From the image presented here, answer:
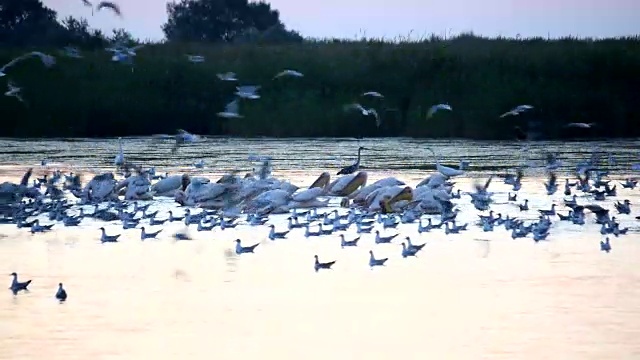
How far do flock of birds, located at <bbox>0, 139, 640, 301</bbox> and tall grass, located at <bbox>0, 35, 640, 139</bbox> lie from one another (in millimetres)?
12018

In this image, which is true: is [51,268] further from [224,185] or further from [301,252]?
[224,185]

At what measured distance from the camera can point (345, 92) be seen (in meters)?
33.9

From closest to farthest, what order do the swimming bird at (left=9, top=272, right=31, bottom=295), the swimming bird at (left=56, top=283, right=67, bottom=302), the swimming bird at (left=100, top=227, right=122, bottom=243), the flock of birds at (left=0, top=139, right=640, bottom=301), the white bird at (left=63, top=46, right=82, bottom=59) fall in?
the swimming bird at (left=56, top=283, right=67, bottom=302)
the swimming bird at (left=9, top=272, right=31, bottom=295)
the swimming bird at (left=100, top=227, right=122, bottom=243)
the flock of birds at (left=0, top=139, right=640, bottom=301)
the white bird at (left=63, top=46, right=82, bottom=59)

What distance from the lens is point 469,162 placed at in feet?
83.0

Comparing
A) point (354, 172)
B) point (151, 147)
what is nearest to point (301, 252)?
point (354, 172)

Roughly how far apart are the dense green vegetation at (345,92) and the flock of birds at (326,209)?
12039mm

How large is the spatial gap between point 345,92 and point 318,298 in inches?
881

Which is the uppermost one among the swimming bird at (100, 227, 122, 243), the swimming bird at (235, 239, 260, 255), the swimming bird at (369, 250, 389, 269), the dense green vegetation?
the dense green vegetation

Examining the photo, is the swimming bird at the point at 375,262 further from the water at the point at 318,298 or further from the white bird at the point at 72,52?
the white bird at the point at 72,52

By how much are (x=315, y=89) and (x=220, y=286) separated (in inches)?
860

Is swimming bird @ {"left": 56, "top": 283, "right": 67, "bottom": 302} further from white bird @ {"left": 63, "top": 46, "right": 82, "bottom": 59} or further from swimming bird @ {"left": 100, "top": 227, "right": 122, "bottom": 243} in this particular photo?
white bird @ {"left": 63, "top": 46, "right": 82, "bottom": 59}

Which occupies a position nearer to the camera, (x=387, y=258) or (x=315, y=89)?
(x=387, y=258)

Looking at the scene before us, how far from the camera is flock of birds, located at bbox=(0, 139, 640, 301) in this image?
1570 centimetres

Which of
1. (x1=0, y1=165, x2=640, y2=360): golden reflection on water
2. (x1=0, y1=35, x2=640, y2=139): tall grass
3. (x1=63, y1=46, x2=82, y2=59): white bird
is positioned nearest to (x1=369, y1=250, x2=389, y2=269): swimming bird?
(x1=0, y1=165, x2=640, y2=360): golden reflection on water
